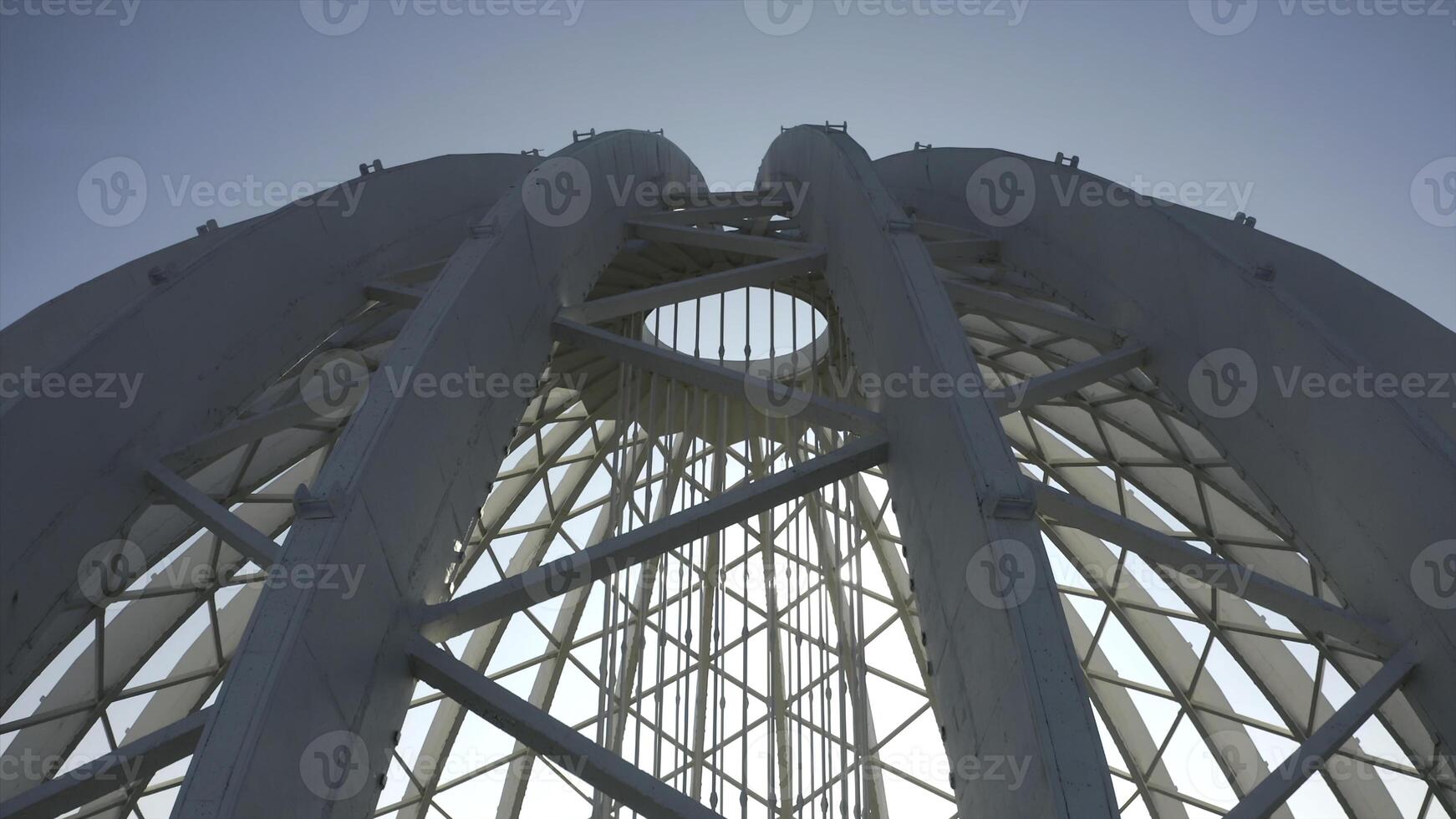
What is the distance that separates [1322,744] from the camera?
8.77m

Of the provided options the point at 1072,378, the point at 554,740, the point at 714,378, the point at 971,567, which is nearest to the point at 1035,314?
the point at 1072,378

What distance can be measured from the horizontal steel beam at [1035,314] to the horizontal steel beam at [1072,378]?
915 millimetres

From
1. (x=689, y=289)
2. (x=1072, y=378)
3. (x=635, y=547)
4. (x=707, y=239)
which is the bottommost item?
(x=635, y=547)

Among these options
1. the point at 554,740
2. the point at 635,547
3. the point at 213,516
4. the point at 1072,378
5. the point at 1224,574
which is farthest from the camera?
the point at 1072,378

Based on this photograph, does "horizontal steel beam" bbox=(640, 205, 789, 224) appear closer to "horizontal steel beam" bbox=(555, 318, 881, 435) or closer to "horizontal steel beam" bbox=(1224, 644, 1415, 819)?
"horizontal steel beam" bbox=(555, 318, 881, 435)

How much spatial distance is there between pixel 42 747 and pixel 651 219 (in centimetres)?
1393

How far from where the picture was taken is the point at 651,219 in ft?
64.6

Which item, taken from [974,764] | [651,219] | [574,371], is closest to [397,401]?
[974,764]

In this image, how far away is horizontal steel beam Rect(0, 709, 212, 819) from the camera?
9.09 meters

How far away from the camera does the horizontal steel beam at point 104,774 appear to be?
9.09 meters

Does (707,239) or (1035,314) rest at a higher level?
(707,239)

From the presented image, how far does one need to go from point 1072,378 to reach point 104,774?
11.2m

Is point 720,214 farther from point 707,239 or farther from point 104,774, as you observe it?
point 104,774

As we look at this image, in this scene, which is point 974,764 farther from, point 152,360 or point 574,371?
point 574,371
